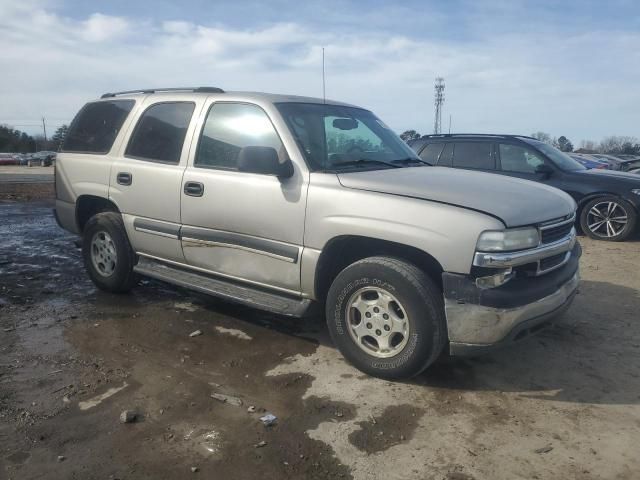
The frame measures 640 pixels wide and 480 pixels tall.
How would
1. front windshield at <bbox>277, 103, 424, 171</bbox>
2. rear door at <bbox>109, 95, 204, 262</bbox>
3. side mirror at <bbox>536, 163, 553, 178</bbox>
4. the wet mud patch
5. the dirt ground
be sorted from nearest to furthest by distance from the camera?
the dirt ground
the wet mud patch
front windshield at <bbox>277, 103, 424, 171</bbox>
rear door at <bbox>109, 95, 204, 262</bbox>
side mirror at <bbox>536, 163, 553, 178</bbox>

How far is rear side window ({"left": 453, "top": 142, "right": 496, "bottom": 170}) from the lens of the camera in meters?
8.84

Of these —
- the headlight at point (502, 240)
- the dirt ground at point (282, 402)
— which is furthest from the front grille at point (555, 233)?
the dirt ground at point (282, 402)

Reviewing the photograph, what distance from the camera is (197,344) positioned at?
4.22 m

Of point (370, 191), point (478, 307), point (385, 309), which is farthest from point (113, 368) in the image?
point (478, 307)

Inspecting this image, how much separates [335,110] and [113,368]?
2711mm

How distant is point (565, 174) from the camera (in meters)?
8.53

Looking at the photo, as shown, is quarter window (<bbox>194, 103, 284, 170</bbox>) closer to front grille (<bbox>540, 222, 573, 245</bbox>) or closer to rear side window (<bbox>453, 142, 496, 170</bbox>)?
front grille (<bbox>540, 222, 573, 245</bbox>)

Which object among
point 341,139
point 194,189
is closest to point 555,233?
point 341,139

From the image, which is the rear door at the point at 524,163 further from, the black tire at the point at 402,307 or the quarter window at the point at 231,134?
the black tire at the point at 402,307

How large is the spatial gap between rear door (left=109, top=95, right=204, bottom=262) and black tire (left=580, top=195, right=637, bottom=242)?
6.73 meters

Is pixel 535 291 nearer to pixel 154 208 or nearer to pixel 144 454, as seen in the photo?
pixel 144 454

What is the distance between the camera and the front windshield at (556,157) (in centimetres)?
868

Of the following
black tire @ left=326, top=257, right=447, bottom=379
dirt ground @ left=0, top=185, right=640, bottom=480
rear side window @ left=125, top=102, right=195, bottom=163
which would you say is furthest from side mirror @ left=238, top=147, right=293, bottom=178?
dirt ground @ left=0, top=185, right=640, bottom=480

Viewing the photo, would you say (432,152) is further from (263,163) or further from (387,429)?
(387,429)
